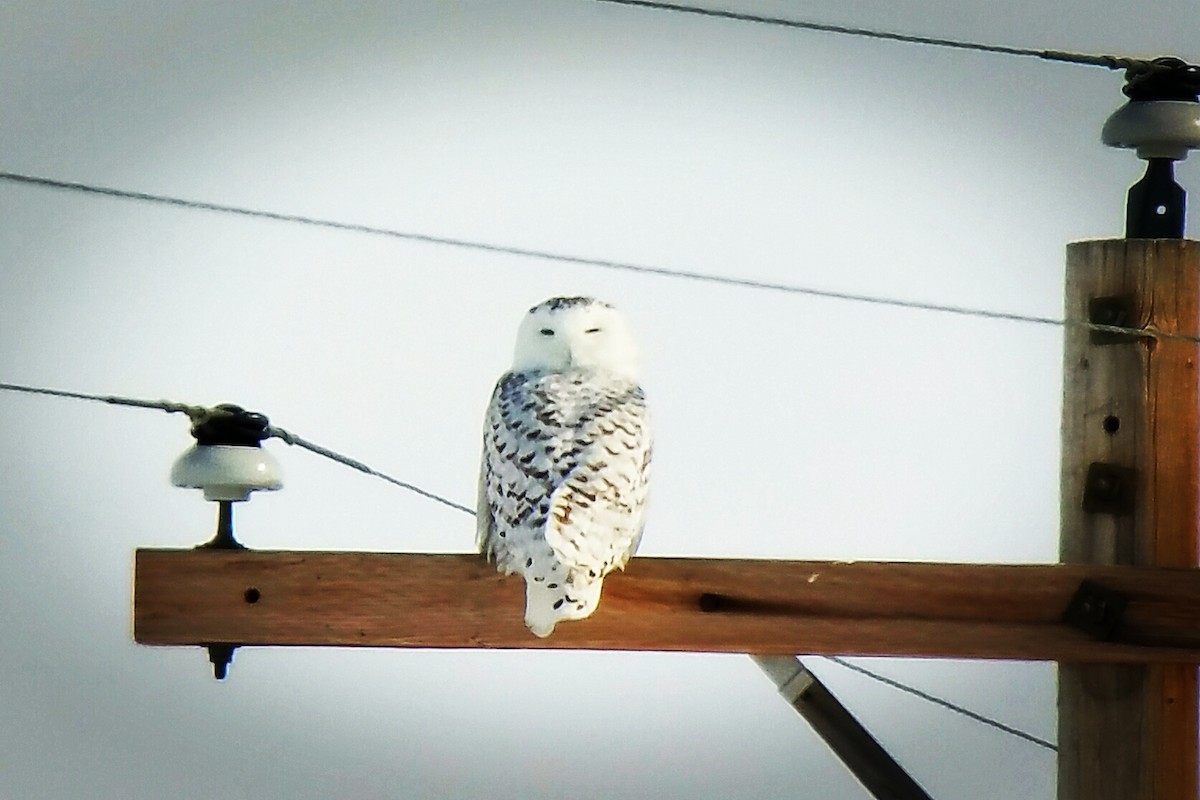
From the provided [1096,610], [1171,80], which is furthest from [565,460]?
[1171,80]

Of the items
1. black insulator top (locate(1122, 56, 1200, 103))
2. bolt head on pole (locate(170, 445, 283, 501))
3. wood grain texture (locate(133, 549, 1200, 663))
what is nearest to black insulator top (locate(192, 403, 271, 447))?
bolt head on pole (locate(170, 445, 283, 501))

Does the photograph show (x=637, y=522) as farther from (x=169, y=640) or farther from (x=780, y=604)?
(x=169, y=640)

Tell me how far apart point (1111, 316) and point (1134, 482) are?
0.20 m

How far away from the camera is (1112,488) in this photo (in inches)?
83.7

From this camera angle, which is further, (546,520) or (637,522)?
(637,522)

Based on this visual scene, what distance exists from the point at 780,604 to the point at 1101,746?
42cm

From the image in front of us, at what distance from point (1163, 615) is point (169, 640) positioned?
1.13 metres

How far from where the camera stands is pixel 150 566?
6.96 ft

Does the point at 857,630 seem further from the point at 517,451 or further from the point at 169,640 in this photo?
the point at 169,640

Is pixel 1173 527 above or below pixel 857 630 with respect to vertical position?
above

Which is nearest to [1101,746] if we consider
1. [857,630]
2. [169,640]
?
[857,630]

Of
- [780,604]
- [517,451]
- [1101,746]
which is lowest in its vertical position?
[1101,746]

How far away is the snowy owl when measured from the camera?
6.61 feet

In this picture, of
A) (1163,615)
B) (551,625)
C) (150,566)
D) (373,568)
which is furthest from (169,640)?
(1163,615)
